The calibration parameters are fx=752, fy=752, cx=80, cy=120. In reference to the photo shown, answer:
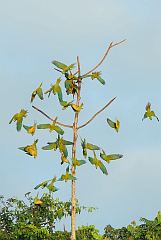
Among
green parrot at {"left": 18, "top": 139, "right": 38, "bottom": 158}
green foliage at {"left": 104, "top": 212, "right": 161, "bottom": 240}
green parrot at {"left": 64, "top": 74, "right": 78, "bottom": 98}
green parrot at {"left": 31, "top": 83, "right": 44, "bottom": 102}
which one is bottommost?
green parrot at {"left": 18, "top": 139, "right": 38, "bottom": 158}

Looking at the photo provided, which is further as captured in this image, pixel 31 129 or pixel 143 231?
pixel 143 231

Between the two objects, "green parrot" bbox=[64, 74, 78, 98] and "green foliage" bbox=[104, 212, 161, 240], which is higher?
"green foliage" bbox=[104, 212, 161, 240]

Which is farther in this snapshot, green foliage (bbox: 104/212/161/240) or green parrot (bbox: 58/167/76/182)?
green foliage (bbox: 104/212/161/240)

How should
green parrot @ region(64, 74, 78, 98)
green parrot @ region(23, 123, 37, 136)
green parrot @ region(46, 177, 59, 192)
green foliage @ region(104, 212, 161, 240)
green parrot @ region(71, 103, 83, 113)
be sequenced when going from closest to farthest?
green parrot @ region(46, 177, 59, 192)
green parrot @ region(23, 123, 37, 136)
green parrot @ region(71, 103, 83, 113)
green parrot @ region(64, 74, 78, 98)
green foliage @ region(104, 212, 161, 240)

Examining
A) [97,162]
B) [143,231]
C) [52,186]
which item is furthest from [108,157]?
[143,231]

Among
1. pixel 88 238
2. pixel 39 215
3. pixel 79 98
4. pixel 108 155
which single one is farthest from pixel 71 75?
pixel 39 215

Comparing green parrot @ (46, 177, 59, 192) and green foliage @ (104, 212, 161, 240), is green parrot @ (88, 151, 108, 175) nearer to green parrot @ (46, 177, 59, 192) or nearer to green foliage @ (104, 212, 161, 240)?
green parrot @ (46, 177, 59, 192)

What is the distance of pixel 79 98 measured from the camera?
6617mm

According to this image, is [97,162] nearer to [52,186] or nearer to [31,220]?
[52,186]

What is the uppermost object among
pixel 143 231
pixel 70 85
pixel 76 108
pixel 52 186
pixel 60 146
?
pixel 143 231

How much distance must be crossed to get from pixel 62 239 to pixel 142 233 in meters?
5.08

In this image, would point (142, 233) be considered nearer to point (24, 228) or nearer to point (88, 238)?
point (88, 238)

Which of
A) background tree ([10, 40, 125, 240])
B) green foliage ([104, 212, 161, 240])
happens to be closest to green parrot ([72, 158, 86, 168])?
background tree ([10, 40, 125, 240])

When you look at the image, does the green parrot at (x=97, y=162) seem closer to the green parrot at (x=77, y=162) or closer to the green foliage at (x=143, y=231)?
the green parrot at (x=77, y=162)
